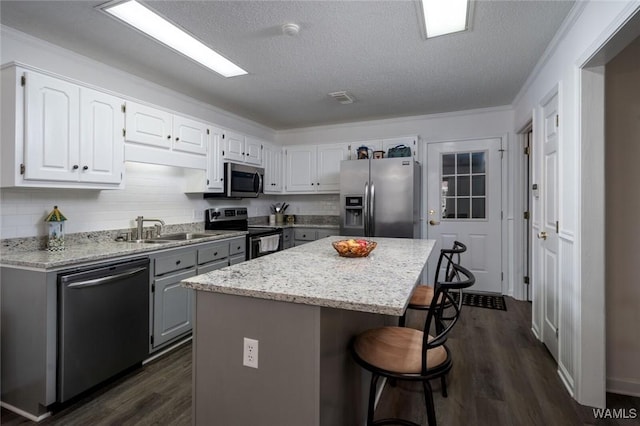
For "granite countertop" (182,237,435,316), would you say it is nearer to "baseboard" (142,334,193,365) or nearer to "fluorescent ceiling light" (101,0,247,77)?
"baseboard" (142,334,193,365)

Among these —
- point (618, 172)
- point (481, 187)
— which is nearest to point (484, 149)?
point (481, 187)

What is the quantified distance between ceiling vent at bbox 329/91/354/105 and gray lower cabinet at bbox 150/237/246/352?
2085 millimetres

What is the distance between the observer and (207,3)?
2.01 meters

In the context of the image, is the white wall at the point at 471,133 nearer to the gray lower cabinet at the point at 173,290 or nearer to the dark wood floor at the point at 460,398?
the dark wood floor at the point at 460,398

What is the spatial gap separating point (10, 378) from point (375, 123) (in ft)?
14.9

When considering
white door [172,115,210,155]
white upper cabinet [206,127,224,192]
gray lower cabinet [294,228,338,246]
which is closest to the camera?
white door [172,115,210,155]

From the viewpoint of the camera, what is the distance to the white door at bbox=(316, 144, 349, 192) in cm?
472

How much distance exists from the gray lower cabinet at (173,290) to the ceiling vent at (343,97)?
209cm

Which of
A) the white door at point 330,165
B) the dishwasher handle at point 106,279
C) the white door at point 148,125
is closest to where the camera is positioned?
the dishwasher handle at point 106,279

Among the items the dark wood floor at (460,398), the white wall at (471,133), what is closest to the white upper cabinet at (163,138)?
the dark wood floor at (460,398)

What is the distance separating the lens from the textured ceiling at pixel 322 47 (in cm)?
207

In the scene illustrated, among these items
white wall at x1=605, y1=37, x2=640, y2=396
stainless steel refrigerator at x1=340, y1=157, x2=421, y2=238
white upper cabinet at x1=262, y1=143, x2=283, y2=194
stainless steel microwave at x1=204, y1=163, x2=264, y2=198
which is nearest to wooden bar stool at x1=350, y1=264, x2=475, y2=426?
white wall at x1=605, y1=37, x2=640, y2=396

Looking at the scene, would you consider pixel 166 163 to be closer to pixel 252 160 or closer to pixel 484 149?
pixel 252 160

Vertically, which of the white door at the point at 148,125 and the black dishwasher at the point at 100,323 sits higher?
the white door at the point at 148,125
